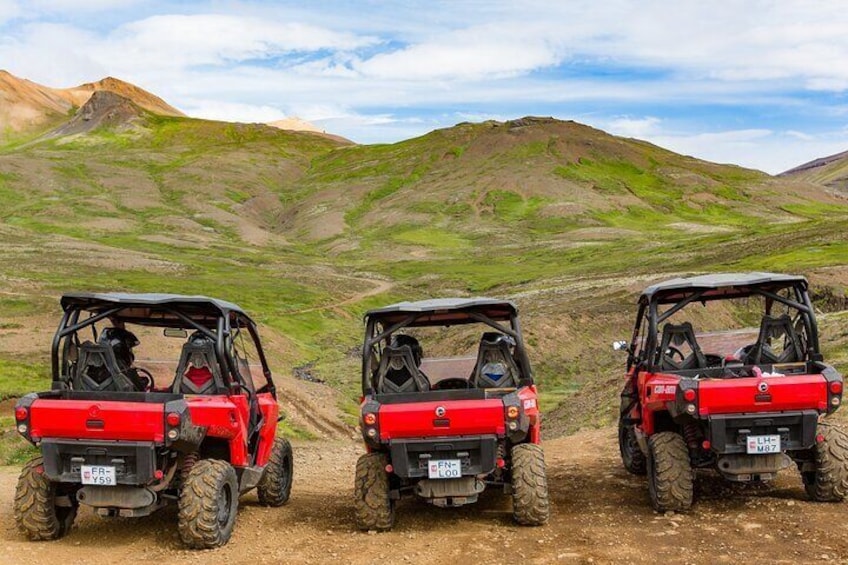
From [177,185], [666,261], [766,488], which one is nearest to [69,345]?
[766,488]

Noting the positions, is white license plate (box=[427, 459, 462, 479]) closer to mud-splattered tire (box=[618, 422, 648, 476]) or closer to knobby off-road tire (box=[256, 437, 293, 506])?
knobby off-road tire (box=[256, 437, 293, 506])

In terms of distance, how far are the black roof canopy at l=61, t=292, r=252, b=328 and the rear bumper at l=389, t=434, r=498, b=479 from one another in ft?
9.37

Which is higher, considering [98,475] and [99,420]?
[99,420]

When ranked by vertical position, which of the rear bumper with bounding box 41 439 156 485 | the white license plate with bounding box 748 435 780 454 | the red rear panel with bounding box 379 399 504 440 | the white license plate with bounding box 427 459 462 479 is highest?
the red rear panel with bounding box 379 399 504 440

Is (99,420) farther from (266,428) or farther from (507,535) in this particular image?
(507,535)

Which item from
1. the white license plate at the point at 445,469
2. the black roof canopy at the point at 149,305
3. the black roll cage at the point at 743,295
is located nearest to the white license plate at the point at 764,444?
the black roll cage at the point at 743,295

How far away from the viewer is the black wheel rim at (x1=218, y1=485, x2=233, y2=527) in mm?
9766

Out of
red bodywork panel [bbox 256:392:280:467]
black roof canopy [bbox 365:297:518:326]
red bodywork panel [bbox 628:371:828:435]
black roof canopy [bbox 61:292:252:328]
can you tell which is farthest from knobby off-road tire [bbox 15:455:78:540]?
red bodywork panel [bbox 628:371:828:435]

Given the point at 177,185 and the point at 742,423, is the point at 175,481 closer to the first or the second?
the point at 742,423

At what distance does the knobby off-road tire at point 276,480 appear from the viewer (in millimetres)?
12234

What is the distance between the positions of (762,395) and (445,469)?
402cm

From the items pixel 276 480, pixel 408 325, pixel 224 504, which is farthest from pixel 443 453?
pixel 276 480

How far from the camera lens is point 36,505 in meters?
9.78

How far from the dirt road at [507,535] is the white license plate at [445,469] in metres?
0.70
